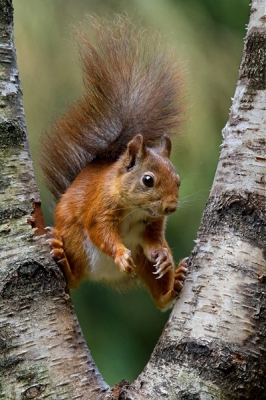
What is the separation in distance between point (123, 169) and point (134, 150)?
8 centimetres

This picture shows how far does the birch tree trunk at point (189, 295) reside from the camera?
1.09 metres

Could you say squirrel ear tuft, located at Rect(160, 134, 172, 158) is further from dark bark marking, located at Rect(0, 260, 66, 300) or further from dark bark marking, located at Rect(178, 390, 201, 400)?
dark bark marking, located at Rect(178, 390, 201, 400)

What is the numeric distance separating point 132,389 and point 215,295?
253 mm

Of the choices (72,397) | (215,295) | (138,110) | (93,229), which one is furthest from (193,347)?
(138,110)

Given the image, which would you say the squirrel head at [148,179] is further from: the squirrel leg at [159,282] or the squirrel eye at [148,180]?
the squirrel leg at [159,282]

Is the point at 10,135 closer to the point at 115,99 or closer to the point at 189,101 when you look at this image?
the point at 115,99

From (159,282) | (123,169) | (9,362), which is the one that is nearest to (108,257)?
(159,282)

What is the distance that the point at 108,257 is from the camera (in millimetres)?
1715

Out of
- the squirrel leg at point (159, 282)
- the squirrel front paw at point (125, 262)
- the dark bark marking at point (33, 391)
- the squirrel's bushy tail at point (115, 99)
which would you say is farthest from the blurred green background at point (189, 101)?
the dark bark marking at point (33, 391)

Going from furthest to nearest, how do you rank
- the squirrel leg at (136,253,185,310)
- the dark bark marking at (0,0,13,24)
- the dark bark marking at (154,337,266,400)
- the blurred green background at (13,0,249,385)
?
the blurred green background at (13,0,249,385) → the squirrel leg at (136,253,185,310) → the dark bark marking at (0,0,13,24) → the dark bark marking at (154,337,266,400)

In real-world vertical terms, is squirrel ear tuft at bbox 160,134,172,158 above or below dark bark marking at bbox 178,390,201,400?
above

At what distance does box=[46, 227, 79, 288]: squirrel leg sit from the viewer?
60.2 inches

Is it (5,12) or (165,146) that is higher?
(5,12)

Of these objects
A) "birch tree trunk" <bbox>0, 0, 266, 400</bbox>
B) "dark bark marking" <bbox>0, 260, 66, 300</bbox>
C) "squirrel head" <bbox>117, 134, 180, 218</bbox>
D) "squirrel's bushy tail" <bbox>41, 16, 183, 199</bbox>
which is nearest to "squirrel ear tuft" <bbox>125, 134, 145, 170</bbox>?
"squirrel head" <bbox>117, 134, 180, 218</bbox>
